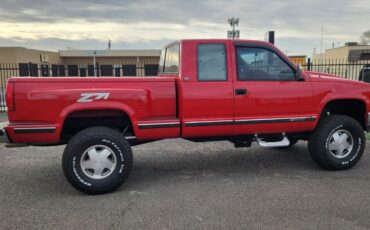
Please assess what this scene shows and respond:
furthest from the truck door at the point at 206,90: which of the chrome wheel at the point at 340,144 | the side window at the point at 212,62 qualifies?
the chrome wheel at the point at 340,144

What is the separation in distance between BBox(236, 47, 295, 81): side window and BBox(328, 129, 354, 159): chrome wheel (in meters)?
1.16

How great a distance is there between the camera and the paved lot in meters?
3.70

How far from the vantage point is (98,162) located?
4480 millimetres

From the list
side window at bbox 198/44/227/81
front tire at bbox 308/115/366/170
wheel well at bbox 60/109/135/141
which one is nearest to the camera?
wheel well at bbox 60/109/135/141

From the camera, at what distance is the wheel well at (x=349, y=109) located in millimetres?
5562

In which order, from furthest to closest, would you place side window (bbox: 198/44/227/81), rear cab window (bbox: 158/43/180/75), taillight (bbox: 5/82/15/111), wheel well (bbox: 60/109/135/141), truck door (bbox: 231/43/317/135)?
rear cab window (bbox: 158/43/180/75) < truck door (bbox: 231/43/317/135) < side window (bbox: 198/44/227/81) < wheel well (bbox: 60/109/135/141) < taillight (bbox: 5/82/15/111)

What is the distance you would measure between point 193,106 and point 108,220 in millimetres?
1808

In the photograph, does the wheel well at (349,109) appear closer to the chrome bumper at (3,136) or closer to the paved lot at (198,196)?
the paved lot at (198,196)

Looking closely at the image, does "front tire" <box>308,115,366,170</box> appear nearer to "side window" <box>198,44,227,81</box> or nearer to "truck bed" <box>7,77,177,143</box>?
"side window" <box>198,44,227,81</box>

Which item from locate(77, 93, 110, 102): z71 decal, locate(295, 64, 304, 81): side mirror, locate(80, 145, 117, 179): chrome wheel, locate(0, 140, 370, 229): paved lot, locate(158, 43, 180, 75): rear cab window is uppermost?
locate(158, 43, 180, 75): rear cab window

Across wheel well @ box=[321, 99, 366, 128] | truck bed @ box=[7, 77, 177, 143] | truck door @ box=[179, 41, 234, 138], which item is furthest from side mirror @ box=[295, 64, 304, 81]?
truck bed @ box=[7, 77, 177, 143]

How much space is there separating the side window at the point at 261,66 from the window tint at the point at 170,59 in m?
0.87

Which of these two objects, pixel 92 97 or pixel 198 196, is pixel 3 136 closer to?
pixel 92 97

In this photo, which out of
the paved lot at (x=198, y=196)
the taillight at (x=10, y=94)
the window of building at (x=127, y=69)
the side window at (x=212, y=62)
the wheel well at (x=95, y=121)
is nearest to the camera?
the paved lot at (x=198, y=196)
